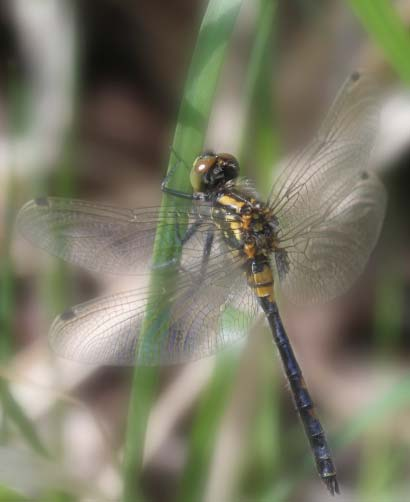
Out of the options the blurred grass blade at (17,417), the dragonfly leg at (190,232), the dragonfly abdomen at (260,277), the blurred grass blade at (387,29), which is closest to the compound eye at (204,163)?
the dragonfly leg at (190,232)

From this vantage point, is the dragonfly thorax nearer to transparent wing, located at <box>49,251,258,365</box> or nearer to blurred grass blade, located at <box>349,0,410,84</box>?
transparent wing, located at <box>49,251,258,365</box>

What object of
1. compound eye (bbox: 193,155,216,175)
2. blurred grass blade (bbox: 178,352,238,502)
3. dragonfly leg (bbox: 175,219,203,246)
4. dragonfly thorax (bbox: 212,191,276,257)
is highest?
compound eye (bbox: 193,155,216,175)

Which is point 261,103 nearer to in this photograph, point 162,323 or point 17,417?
point 162,323

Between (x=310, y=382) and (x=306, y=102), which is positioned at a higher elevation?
(x=306, y=102)

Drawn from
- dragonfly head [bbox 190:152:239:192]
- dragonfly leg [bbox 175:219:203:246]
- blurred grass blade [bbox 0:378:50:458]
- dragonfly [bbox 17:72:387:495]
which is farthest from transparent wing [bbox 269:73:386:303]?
blurred grass blade [bbox 0:378:50:458]

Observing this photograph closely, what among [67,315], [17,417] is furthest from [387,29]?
[17,417]

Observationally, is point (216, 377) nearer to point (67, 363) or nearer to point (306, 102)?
point (67, 363)

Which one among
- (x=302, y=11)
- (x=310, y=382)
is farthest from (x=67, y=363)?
(x=302, y=11)
